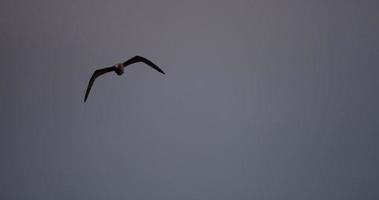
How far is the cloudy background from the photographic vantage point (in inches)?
61.3

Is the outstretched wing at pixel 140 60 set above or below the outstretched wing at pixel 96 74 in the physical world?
above

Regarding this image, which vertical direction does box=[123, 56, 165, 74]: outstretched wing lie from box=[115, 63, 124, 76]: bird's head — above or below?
above

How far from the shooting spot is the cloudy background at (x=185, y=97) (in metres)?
1.56

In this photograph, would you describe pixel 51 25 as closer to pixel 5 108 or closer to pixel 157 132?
pixel 5 108

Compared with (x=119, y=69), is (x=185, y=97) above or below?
below

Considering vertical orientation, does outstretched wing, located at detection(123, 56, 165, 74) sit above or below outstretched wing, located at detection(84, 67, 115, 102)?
above

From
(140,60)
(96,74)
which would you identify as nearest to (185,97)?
(140,60)

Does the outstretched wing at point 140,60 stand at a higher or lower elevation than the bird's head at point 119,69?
higher

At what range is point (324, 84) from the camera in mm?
1566

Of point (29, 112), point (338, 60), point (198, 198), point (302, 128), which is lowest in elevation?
point (198, 198)

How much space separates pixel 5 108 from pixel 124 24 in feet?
1.91

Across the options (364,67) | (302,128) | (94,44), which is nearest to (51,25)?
(94,44)

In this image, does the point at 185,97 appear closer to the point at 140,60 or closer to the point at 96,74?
the point at 140,60

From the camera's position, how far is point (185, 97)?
62.8 inches
